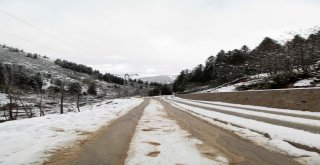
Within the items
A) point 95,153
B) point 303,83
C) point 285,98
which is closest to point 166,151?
point 95,153

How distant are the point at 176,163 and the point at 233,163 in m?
1.05

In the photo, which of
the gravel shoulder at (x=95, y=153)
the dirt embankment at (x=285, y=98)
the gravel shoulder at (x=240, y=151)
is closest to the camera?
the gravel shoulder at (x=240, y=151)

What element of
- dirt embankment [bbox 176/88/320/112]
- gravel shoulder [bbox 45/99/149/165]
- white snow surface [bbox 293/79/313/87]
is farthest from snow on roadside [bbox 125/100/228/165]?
white snow surface [bbox 293/79/313/87]

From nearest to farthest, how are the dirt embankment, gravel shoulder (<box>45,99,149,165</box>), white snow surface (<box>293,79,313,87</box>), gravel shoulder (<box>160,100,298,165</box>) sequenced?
gravel shoulder (<box>160,100,298,165</box>) → gravel shoulder (<box>45,99,149,165</box>) → the dirt embankment → white snow surface (<box>293,79,313,87</box>)

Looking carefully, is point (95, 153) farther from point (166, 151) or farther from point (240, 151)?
point (240, 151)

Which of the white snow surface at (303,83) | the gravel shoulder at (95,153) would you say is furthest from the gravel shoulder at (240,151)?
the white snow surface at (303,83)

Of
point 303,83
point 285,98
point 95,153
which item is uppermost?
point 303,83

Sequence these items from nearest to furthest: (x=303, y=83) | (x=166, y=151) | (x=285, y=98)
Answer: (x=166, y=151) < (x=285, y=98) < (x=303, y=83)

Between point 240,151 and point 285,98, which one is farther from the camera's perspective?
point 285,98

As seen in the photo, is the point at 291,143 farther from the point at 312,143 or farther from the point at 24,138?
the point at 24,138

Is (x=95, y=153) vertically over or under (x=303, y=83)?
Result: under

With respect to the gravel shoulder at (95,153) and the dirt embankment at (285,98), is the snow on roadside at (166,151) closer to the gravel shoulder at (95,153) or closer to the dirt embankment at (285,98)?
the gravel shoulder at (95,153)

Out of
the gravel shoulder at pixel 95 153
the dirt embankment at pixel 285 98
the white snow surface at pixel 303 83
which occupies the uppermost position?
the white snow surface at pixel 303 83

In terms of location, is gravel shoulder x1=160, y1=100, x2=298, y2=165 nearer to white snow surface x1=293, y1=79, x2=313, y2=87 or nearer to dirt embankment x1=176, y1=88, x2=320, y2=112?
dirt embankment x1=176, y1=88, x2=320, y2=112
